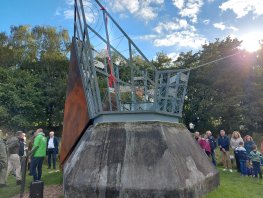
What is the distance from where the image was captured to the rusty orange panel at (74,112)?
1077cm

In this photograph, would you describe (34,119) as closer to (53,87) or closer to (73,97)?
(53,87)

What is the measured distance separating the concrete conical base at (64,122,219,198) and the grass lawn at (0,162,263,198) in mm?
459

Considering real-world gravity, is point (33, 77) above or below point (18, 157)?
above

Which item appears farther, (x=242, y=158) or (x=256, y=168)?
(x=242, y=158)

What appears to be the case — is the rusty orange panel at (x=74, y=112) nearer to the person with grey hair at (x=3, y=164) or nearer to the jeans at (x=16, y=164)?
the jeans at (x=16, y=164)

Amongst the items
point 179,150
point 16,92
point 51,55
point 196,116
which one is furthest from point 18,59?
point 179,150

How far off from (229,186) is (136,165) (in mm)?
3948

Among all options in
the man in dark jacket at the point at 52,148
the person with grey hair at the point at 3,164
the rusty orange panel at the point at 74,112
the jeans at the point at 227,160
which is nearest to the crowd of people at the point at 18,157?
the person with grey hair at the point at 3,164

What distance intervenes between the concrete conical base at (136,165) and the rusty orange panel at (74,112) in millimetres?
1214

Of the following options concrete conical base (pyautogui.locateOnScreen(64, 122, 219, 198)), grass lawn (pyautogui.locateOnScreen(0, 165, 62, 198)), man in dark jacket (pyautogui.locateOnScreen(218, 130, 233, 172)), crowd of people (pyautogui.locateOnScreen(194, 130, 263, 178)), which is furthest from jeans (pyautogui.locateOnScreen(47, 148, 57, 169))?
man in dark jacket (pyautogui.locateOnScreen(218, 130, 233, 172))

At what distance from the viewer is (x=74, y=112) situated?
1120 cm

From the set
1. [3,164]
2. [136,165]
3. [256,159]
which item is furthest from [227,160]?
[3,164]

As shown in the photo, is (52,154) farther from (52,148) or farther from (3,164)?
(3,164)

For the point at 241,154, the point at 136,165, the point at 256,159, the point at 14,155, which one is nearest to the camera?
the point at 136,165
